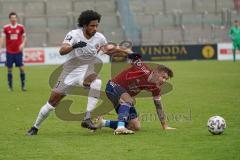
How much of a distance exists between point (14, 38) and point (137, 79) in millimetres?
10673

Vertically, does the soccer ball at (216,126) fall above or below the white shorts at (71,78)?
below

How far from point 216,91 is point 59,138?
9.90 meters

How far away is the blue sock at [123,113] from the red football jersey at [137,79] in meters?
0.44

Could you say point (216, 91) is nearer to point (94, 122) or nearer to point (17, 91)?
point (17, 91)

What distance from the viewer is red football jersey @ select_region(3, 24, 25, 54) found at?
21.7 m

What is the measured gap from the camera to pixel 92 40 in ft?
38.7

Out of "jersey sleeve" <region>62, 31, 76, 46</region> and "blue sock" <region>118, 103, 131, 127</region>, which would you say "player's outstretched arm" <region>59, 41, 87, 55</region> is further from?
"blue sock" <region>118, 103, 131, 127</region>

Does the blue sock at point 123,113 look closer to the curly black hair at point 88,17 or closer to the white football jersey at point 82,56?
the white football jersey at point 82,56

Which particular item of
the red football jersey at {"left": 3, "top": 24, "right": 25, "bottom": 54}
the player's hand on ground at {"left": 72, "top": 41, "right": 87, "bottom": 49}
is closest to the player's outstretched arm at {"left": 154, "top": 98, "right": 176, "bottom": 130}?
the player's hand on ground at {"left": 72, "top": 41, "right": 87, "bottom": 49}

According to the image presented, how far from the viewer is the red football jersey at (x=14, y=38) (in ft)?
71.3

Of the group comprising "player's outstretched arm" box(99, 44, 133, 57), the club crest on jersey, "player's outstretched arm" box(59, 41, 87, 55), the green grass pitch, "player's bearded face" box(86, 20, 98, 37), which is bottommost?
the green grass pitch

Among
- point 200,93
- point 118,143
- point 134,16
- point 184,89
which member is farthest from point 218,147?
point 134,16

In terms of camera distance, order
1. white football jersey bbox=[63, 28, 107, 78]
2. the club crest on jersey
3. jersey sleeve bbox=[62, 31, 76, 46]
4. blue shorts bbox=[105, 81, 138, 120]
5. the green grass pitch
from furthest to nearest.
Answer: blue shorts bbox=[105, 81, 138, 120], white football jersey bbox=[63, 28, 107, 78], the club crest on jersey, jersey sleeve bbox=[62, 31, 76, 46], the green grass pitch

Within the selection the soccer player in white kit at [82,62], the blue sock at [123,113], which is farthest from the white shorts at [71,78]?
the blue sock at [123,113]
